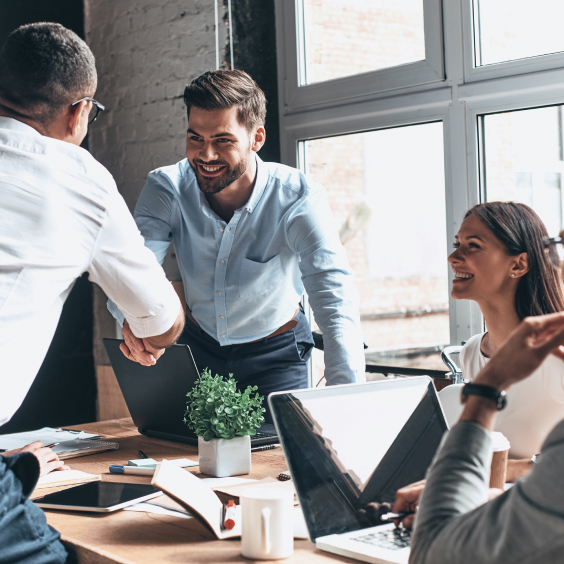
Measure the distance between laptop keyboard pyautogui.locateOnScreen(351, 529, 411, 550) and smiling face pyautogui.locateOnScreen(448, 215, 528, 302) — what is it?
916mm

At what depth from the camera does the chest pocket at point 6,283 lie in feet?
3.65

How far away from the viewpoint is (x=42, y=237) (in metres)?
1.15

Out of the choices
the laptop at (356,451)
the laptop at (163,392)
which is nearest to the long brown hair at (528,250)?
the laptop at (356,451)

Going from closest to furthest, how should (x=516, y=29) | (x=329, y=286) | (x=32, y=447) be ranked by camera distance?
(x=32, y=447) < (x=329, y=286) < (x=516, y=29)

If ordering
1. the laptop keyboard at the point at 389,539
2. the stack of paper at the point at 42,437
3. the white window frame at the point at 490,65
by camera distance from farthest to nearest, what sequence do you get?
1. the white window frame at the point at 490,65
2. the stack of paper at the point at 42,437
3. the laptop keyboard at the point at 389,539

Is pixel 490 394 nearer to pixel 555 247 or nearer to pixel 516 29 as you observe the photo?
pixel 555 247

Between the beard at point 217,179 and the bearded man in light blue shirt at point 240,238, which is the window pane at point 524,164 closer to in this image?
the bearded man in light blue shirt at point 240,238

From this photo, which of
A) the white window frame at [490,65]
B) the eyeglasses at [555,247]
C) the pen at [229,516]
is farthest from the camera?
the white window frame at [490,65]

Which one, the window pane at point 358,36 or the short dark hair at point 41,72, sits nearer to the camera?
the short dark hair at point 41,72

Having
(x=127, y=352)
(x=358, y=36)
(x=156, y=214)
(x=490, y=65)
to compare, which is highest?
(x=358, y=36)

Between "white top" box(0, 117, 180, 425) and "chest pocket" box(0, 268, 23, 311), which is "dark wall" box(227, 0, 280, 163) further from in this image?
"chest pocket" box(0, 268, 23, 311)

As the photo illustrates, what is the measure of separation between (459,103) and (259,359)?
1282 millimetres

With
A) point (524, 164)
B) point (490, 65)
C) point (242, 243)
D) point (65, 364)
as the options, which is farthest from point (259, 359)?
point (65, 364)

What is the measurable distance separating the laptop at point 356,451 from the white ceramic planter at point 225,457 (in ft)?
1.25
